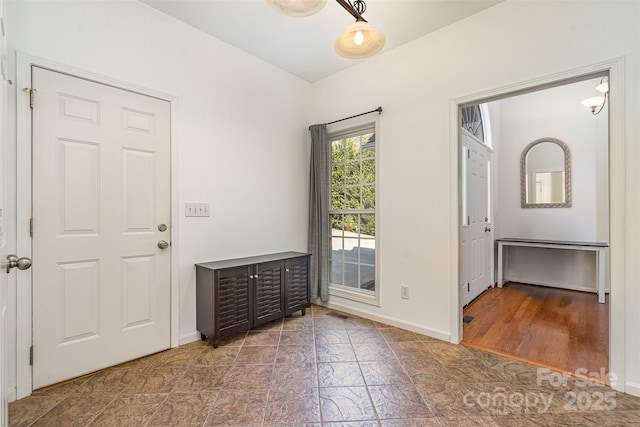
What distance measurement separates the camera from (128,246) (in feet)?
7.30

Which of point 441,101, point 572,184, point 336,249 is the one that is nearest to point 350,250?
point 336,249

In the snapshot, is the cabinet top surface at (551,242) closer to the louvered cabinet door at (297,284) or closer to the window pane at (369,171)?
the window pane at (369,171)

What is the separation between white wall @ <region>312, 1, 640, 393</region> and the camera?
5.99 feet

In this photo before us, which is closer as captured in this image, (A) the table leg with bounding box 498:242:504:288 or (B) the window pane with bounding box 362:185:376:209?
(B) the window pane with bounding box 362:185:376:209

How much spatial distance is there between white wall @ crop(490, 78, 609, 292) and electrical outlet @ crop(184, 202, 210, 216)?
4.43m

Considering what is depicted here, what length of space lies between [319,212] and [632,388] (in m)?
2.82

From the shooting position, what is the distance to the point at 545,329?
2.78m

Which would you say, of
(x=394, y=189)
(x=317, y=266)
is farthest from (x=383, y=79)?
(x=317, y=266)

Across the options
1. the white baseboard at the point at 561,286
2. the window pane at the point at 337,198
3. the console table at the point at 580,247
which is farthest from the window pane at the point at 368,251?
→ the white baseboard at the point at 561,286

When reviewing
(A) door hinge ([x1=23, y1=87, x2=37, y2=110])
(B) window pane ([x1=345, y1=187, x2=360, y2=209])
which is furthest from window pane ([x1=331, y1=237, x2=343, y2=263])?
(A) door hinge ([x1=23, y1=87, x2=37, y2=110])

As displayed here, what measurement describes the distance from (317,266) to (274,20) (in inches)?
101

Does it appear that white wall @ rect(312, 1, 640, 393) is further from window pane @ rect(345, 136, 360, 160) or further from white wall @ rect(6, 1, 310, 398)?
white wall @ rect(6, 1, 310, 398)

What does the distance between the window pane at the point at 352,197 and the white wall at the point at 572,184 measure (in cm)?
280

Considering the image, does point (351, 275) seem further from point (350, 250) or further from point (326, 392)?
point (326, 392)
